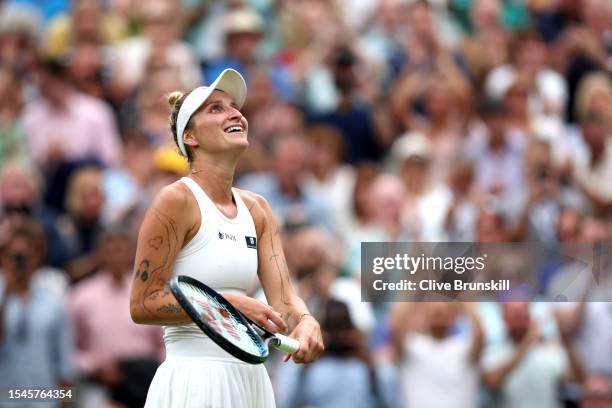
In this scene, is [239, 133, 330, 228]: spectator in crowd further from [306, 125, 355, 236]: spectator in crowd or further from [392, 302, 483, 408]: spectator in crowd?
[392, 302, 483, 408]: spectator in crowd

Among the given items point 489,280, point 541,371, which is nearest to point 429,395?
point 541,371

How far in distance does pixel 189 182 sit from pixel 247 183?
5797 millimetres

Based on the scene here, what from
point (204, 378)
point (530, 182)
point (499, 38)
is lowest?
point (204, 378)

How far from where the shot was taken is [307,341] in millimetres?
6023

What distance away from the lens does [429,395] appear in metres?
10.1

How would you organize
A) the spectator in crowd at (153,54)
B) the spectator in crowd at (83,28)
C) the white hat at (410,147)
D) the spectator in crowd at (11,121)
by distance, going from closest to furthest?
the white hat at (410,147) → the spectator in crowd at (11,121) → the spectator in crowd at (153,54) → the spectator in crowd at (83,28)

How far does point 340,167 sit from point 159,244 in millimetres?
6737

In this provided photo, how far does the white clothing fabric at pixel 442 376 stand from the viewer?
10.1 meters

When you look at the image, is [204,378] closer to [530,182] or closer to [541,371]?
[541,371]

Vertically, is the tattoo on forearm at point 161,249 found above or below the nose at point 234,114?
below

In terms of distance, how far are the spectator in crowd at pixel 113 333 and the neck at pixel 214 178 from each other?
4.02 metres

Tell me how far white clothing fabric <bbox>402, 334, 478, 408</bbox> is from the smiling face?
4.16 m

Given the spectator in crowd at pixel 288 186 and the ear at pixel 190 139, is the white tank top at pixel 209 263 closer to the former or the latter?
the ear at pixel 190 139

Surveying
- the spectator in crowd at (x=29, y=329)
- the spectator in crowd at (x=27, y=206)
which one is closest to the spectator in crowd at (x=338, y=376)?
the spectator in crowd at (x=29, y=329)
